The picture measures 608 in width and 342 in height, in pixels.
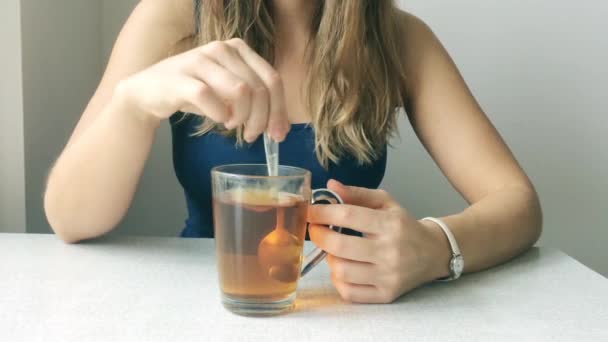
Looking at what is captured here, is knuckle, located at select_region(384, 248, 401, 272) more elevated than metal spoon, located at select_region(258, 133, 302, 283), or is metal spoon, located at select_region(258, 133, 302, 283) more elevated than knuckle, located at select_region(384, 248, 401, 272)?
metal spoon, located at select_region(258, 133, 302, 283)

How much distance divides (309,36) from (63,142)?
1.97 ft

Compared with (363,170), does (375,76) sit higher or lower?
higher

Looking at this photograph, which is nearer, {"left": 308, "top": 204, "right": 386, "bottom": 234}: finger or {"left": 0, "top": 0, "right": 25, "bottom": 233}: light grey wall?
{"left": 308, "top": 204, "right": 386, "bottom": 234}: finger

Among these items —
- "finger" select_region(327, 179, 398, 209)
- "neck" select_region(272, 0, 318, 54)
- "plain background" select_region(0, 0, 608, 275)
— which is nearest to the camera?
"finger" select_region(327, 179, 398, 209)

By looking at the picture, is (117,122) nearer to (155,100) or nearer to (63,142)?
(155,100)

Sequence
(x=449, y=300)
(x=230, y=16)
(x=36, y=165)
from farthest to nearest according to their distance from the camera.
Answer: (x=36, y=165), (x=230, y=16), (x=449, y=300)

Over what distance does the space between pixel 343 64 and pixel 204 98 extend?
21.6 inches

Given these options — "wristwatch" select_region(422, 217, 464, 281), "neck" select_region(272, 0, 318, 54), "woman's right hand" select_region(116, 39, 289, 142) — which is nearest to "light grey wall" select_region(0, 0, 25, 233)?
"neck" select_region(272, 0, 318, 54)

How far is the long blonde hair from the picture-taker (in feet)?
3.55

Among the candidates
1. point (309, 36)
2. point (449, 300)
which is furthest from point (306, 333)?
point (309, 36)

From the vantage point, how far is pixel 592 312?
2.13ft

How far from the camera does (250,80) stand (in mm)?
601

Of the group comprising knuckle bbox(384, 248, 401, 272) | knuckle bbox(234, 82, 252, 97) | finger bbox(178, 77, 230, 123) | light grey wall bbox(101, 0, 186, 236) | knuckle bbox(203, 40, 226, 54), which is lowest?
light grey wall bbox(101, 0, 186, 236)

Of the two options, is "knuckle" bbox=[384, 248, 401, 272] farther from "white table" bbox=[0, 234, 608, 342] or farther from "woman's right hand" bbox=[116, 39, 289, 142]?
"woman's right hand" bbox=[116, 39, 289, 142]
